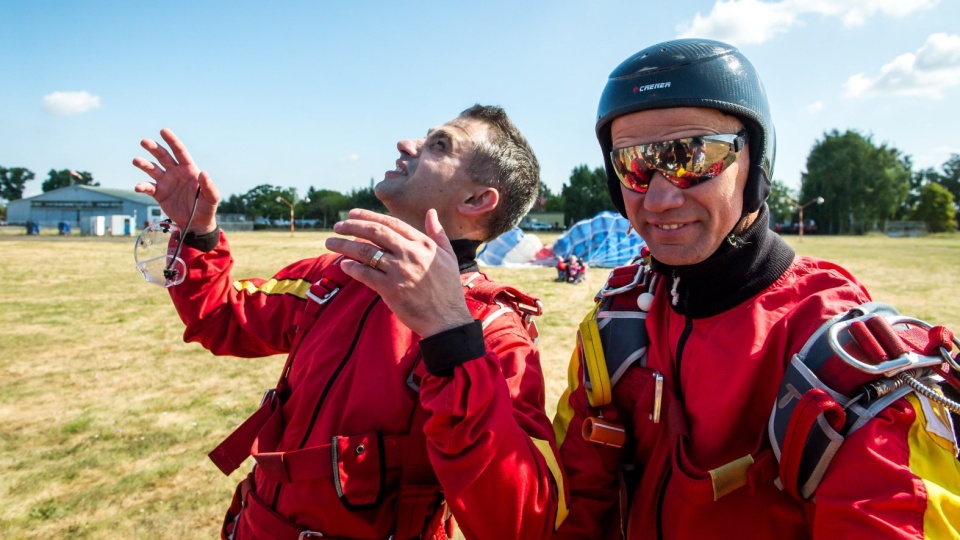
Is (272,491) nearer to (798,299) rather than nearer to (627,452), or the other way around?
(627,452)

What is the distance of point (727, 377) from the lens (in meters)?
1.72

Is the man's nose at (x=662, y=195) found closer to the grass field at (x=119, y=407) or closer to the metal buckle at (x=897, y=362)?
the metal buckle at (x=897, y=362)

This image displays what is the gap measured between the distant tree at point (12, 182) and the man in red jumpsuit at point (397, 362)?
154551mm

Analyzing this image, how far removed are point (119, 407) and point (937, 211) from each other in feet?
309

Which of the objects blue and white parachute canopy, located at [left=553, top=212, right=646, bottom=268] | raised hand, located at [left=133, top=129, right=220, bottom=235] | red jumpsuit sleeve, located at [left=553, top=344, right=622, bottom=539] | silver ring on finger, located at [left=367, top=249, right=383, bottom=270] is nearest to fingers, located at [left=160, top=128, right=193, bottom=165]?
raised hand, located at [left=133, top=129, right=220, bottom=235]

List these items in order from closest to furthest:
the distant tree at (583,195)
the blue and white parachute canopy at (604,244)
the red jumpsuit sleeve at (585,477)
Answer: the red jumpsuit sleeve at (585,477)
the blue and white parachute canopy at (604,244)
the distant tree at (583,195)

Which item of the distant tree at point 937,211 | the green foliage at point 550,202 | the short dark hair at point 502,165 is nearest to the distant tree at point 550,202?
the green foliage at point 550,202

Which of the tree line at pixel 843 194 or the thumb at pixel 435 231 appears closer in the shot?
the thumb at pixel 435 231

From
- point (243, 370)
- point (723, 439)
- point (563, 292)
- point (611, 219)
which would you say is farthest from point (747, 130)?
point (611, 219)

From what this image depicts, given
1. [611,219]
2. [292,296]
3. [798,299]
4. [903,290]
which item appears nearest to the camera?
[798,299]

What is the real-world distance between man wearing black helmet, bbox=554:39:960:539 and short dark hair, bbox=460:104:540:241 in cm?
86

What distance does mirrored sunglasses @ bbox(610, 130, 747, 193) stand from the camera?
1.80 metres

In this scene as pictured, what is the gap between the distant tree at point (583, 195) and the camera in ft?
266

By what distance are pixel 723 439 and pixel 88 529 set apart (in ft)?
15.1
